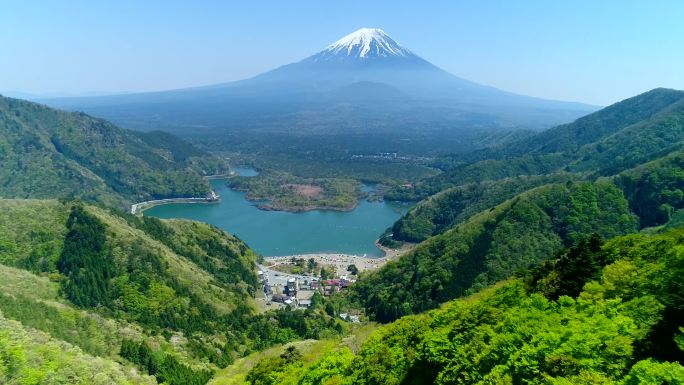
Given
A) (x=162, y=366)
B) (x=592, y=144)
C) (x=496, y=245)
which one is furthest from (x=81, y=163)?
(x=592, y=144)

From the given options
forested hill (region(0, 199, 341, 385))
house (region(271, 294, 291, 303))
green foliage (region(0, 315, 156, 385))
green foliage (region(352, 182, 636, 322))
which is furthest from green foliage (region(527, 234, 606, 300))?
house (region(271, 294, 291, 303))

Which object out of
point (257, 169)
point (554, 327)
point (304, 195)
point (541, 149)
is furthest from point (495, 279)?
point (257, 169)

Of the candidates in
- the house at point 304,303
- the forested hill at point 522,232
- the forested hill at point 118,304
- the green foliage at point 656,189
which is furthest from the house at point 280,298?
the green foliage at point 656,189

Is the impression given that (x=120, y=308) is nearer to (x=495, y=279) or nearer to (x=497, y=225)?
(x=495, y=279)

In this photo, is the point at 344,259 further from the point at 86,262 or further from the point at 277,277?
the point at 86,262

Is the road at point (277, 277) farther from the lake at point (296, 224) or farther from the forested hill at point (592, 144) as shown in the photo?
the forested hill at point (592, 144)

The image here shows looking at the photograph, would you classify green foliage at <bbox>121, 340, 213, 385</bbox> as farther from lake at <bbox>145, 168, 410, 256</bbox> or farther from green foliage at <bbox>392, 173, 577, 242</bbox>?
green foliage at <bbox>392, 173, 577, 242</bbox>
